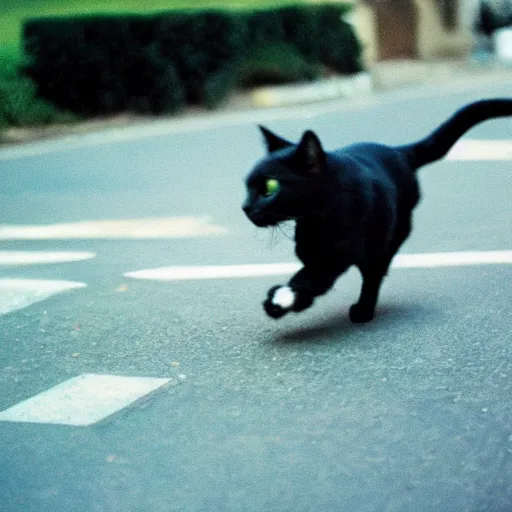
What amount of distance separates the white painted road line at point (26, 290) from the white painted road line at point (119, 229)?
4.81 feet

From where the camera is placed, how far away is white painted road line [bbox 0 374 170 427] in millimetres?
4109

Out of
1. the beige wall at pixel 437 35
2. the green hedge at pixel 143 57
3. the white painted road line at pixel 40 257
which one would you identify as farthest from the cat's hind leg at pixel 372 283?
the beige wall at pixel 437 35

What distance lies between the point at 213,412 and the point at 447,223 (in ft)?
12.7

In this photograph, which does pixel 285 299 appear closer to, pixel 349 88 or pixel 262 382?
pixel 262 382

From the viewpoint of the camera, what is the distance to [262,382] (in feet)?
14.3

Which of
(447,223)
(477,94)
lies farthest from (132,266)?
(477,94)

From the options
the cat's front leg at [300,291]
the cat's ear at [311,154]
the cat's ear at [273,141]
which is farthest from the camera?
the cat's ear at [273,141]

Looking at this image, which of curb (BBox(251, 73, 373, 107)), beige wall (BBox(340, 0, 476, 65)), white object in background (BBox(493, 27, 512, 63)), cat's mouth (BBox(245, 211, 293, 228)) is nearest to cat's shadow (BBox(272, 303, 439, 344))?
cat's mouth (BBox(245, 211, 293, 228))

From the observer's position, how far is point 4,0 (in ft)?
82.8

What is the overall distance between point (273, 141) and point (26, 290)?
208 centimetres

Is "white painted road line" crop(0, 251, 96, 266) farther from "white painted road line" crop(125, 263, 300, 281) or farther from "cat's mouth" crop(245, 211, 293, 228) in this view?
"cat's mouth" crop(245, 211, 293, 228)

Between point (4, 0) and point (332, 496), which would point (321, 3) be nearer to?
point (4, 0)

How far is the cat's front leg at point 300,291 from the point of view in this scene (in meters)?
4.63

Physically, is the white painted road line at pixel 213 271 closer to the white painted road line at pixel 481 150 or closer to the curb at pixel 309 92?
the white painted road line at pixel 481 150
